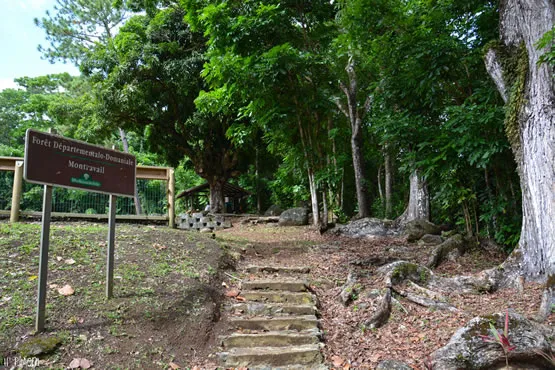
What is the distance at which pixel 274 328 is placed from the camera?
4848mm

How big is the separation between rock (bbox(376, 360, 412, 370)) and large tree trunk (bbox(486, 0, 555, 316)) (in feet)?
7.21

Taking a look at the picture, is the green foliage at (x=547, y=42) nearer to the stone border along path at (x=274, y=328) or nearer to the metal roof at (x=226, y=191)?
the stone border along path at (x=274, y=328)

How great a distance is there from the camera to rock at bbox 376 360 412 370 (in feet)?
12.3

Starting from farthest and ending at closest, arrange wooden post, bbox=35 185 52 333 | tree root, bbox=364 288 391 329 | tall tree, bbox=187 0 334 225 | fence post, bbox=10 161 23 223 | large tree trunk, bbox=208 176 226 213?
large tree trunk, bbox=208 176 226 213 < tall tree, bbox=187 0 334 225 < fence post, bbox=10 161 23 223 < tree root, bbox=364 288 391 329 < wooden post, bbox=35 185 52 333

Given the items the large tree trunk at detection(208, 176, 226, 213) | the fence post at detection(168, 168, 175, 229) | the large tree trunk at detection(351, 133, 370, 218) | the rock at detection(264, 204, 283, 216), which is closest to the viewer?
the fence post at detection(168, 168, 175, 229)

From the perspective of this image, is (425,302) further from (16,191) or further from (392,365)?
(16,191)

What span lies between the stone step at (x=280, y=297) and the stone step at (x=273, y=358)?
130 centimetres

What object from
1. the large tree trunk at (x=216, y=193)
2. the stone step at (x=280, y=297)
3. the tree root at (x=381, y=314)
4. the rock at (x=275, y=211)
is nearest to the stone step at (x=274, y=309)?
the stone step at (x=280, y=297)

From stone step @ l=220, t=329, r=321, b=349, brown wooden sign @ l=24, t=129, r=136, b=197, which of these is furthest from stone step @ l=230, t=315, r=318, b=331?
brown wooden sign @ l=24, t=129, r=136, b=197

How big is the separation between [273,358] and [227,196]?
17936 millimetres

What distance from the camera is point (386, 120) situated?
7570 millimetres

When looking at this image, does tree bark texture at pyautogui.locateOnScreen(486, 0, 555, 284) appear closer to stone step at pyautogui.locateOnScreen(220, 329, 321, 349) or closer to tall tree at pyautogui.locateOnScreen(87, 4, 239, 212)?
stone step at pyautogui.locateOnScreen(220, 329, 321, 349)

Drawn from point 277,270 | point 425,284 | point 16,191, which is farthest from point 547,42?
point 16,191

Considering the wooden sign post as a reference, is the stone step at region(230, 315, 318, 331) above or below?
below
